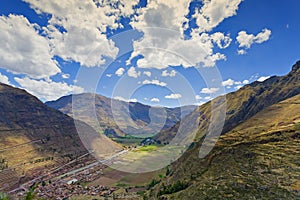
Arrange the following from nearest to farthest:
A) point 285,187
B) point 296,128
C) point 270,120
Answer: point 285,187 → point 296,128 → point 270,120

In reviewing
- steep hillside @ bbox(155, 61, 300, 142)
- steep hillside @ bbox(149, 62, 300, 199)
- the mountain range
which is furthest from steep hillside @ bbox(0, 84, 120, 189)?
steep hillside @ bbox(155, 61, 300, 142)

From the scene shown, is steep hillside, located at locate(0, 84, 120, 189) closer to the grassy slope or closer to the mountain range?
the mountain range

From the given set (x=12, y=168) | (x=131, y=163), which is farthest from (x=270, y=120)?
(x=12, y=168)

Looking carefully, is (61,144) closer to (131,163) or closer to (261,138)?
(131,163)

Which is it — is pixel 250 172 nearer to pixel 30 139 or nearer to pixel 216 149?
pixel 216 149

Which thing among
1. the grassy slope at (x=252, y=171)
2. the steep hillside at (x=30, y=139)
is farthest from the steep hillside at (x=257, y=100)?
the steep hillside at (x=30, y=139)

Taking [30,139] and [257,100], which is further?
[30,139]

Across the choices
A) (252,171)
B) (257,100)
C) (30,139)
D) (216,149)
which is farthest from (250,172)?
(30,139)

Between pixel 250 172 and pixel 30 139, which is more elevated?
pixel 30 139

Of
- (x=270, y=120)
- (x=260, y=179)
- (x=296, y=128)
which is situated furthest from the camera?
(x=270, y=120)
